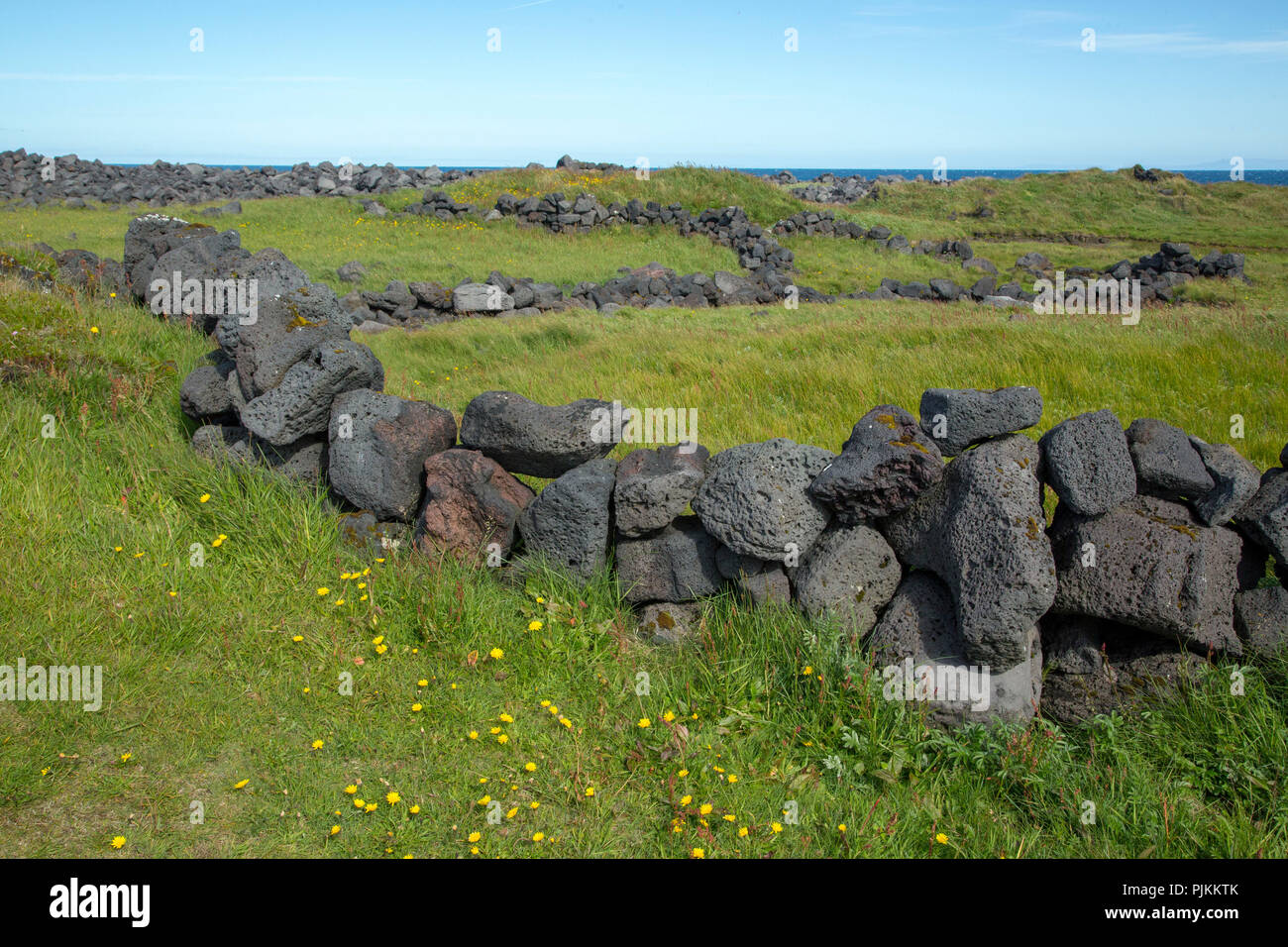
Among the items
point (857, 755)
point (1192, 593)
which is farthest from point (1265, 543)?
point (857, 755)

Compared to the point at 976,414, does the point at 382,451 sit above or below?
below

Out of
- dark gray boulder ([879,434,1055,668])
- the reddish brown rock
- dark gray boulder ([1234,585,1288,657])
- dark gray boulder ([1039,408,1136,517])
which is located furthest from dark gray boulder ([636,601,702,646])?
dark gray boulder ([1234,585,1288,657])

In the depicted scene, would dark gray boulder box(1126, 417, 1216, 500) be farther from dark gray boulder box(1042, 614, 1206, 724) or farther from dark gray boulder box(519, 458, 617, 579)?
dark gray boulder box(519, 458, 617, 579)

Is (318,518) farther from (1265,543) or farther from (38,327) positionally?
(1265,543)

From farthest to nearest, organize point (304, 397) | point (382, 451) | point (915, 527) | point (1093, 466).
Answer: point (304, 397), point (382, 451), point (915, 527), point (1093, 466)

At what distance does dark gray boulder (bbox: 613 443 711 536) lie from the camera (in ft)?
16.5

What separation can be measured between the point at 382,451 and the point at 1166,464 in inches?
185

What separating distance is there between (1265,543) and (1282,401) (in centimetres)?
524

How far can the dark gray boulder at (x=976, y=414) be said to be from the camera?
15.2 ft

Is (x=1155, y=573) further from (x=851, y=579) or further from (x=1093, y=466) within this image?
(x=851, y=579)

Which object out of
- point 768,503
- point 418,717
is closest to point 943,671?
point 768,503

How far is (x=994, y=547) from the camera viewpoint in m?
4.27

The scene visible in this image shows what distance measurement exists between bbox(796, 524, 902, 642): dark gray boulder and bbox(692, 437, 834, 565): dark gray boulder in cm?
15

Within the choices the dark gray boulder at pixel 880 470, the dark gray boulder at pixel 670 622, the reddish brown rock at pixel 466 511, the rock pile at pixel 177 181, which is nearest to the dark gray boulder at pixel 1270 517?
the dark gray boulder at pixel 880 470
